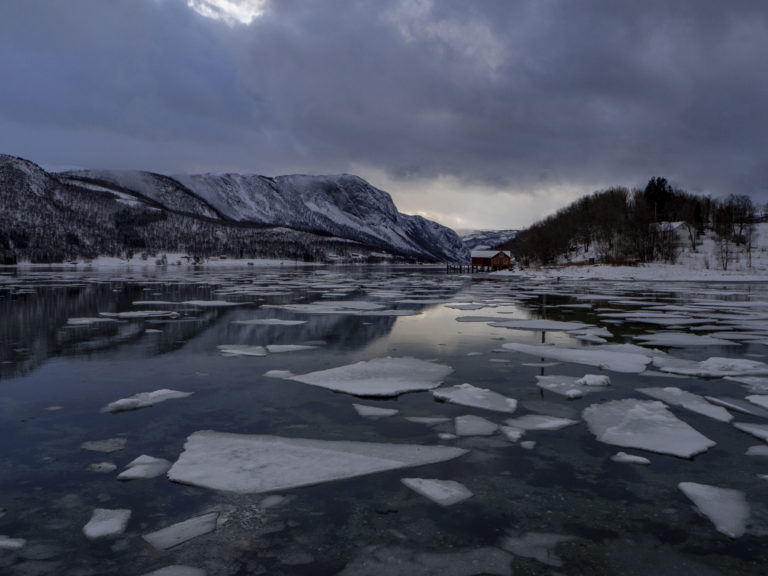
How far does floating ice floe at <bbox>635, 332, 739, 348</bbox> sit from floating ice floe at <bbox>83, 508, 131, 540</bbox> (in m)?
10.0

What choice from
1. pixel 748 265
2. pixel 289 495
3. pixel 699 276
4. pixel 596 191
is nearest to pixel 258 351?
pixel 289 495

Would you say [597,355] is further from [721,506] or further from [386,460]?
[386,460]

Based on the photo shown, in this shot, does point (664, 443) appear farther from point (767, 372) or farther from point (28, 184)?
point (28, 184)

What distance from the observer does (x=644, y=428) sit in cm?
509

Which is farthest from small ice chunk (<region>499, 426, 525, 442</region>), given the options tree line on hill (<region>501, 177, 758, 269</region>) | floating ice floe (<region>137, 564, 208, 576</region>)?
tree line on hill (<region>501, 177, 758, 269</region>)

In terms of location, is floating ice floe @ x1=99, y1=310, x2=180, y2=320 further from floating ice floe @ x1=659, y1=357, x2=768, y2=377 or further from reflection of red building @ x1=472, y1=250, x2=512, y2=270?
reflection of red building @ x1=472, y1=250, x2=512, y2=270

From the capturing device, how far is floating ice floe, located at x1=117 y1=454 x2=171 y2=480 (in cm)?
392

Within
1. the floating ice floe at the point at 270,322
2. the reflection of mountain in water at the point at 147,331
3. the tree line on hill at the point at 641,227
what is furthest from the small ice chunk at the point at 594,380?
the tree line on hill at the point at 641,227

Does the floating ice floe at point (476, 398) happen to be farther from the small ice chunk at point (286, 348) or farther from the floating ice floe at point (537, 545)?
the small ice chunk at point (286, 348)

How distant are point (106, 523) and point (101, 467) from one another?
1.00m

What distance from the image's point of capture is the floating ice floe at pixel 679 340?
10.2 meters

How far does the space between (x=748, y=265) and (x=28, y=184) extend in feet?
661

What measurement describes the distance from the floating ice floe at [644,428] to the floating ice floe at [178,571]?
382 cm

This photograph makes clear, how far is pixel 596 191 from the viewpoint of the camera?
104m
